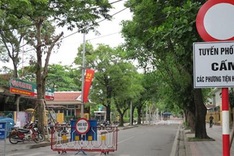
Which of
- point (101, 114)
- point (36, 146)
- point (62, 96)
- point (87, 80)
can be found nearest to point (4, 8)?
point (36, 146)

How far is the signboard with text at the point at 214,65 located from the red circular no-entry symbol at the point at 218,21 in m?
0.09

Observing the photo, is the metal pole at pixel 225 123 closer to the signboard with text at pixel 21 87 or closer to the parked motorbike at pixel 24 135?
the parked motorbike at pixel 24 135

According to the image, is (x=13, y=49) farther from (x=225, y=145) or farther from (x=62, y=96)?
(x=225, y=145)

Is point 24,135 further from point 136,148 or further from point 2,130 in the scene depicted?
point 2,130

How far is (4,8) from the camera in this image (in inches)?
474

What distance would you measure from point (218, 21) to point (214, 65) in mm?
489

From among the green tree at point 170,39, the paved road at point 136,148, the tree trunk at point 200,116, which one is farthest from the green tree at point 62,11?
the tree trunk at point 200,116

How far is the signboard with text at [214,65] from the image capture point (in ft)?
13.0

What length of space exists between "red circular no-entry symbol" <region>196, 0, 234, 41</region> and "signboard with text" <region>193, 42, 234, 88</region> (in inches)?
3.7

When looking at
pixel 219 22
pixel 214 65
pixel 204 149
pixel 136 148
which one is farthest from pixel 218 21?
pixel 136 148

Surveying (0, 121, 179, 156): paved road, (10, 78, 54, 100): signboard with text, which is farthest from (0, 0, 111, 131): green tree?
(10, 78, 54, 100): signboard with text

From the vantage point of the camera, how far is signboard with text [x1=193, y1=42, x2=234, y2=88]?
397cm

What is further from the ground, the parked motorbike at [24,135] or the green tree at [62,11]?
the green tree at [62,11]

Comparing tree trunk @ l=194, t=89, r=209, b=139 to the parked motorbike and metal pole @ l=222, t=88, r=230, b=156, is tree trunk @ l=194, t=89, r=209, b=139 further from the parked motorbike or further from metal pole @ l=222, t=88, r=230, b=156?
metal pole @ l=222, t=88, r=230, b=156
